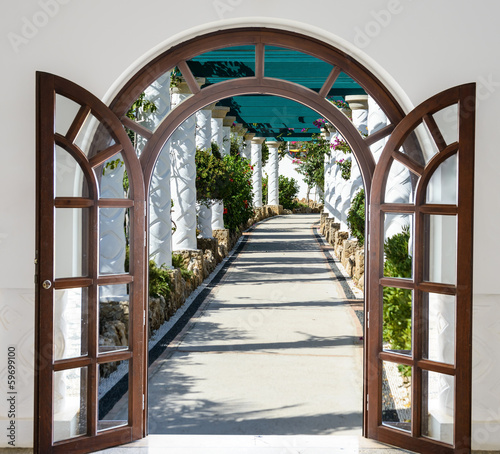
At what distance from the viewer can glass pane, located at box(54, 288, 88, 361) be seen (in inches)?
183

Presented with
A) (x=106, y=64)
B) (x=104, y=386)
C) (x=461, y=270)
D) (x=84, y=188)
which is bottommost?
(x=104, y=386)

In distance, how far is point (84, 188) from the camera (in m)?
4.76

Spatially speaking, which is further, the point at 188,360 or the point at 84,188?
the point at 188,360

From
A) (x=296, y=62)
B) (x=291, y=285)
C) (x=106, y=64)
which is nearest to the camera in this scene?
(x=106, y=64)

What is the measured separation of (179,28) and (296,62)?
5587 millimetres

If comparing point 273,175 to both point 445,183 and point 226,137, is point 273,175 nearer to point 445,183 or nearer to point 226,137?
point 226,137

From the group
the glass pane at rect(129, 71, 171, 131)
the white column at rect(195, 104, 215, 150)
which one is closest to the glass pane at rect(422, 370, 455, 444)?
the glass pane at rect(129, 71, 171, 131)

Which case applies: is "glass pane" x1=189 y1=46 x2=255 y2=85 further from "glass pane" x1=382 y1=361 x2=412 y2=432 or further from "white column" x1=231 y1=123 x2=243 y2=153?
"white column" x1=231 y1=123 x2=243 y2=153

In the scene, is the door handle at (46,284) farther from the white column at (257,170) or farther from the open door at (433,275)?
the white column at (257,170)

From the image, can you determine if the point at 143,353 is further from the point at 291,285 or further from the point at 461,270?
the point at 291,285

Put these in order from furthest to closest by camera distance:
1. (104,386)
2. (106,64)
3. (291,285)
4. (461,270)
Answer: (291,285) → (104,386) → (106,64) → (461,270)

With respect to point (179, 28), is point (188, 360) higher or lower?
lower

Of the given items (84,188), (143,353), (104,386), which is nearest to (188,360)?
(104,386)

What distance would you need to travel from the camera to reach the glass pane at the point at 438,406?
464 cm
